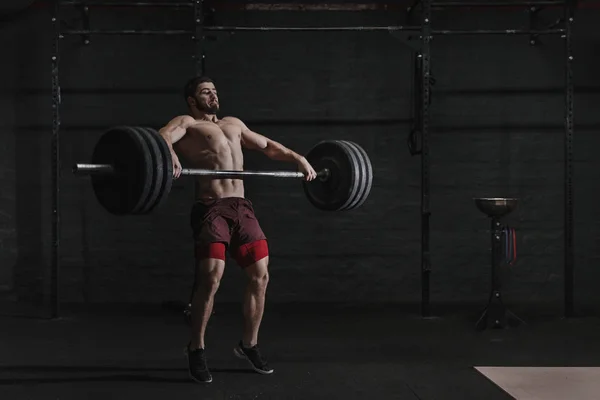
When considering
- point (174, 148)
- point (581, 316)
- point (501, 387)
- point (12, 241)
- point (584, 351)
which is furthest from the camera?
point (12, 241)

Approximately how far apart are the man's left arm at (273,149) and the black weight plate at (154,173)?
900mm

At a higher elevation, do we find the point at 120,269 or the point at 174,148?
the point at 174,148

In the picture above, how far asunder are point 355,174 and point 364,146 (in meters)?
2.26

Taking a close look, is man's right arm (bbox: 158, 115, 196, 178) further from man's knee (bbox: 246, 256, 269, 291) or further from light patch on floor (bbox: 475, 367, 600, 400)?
light patch on floor (bbox: 475, 367, 600, 400)

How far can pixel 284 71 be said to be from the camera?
6.25 m

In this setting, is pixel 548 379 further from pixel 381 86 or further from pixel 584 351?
pixel 381 86

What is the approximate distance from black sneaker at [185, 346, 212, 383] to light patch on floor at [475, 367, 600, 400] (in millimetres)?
1391

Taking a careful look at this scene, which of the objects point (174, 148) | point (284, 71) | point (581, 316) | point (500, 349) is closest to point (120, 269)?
point (284, 71)

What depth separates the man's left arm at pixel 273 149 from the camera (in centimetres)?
402

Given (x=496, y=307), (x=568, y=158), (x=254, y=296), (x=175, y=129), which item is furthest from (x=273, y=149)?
(x=568, y=158)

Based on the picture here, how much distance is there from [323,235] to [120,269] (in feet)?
5.56

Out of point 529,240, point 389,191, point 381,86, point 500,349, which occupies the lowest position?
point 500,349

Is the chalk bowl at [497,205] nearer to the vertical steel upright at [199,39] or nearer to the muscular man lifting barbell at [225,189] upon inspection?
the muscular man lifting barbell at [225,189]

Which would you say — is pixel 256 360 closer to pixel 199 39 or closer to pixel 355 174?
pixel 355 174
